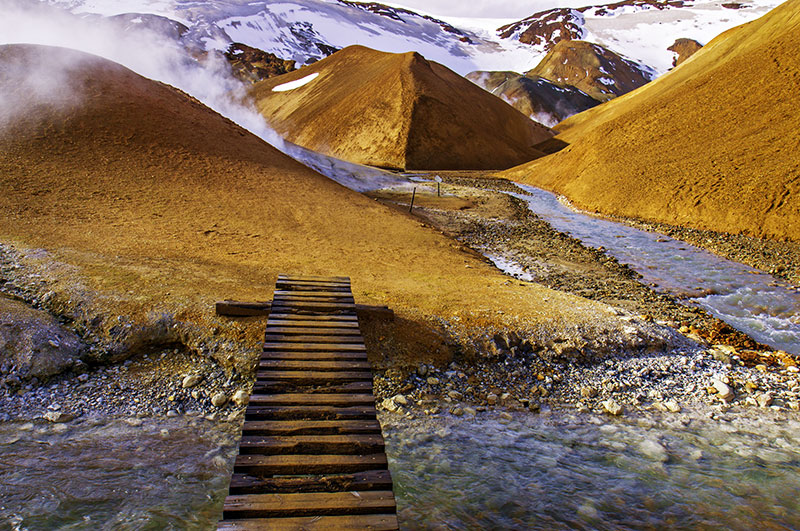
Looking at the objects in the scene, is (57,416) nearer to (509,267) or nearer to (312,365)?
(312,365)

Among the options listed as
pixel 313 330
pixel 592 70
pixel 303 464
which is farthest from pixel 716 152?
pixel 592 70

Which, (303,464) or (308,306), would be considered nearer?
(303,464)

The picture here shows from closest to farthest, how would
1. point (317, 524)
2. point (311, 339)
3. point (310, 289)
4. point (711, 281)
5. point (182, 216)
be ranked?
1. point (317, 524)
2. point (311, 339)
3. point (310, 289)
4. point (182, 216)
5. point (711, 281)

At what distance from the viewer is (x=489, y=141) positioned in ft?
181

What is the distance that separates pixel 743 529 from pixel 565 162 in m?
34.1

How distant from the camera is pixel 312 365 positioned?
592 centimetres

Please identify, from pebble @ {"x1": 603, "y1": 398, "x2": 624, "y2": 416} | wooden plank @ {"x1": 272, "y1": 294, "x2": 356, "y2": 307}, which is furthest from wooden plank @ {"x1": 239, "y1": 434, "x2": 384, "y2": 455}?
pebble @ {"x1": 603, "y1": 398, "x2": 624, "y2": 416}

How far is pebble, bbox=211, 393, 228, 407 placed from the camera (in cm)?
655

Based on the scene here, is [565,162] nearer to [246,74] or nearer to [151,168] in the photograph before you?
[151,168]

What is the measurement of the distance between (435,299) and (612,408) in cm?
361

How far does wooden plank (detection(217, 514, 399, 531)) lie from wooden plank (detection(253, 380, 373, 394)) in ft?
5.53

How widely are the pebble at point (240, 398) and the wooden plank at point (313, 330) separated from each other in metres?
0.87

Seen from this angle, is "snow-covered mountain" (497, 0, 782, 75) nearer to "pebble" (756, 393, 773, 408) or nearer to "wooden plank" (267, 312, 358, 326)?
"pebble" (756, 393, 773, 408)

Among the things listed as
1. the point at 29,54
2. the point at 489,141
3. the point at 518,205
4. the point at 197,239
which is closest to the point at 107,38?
the point at 489,141
